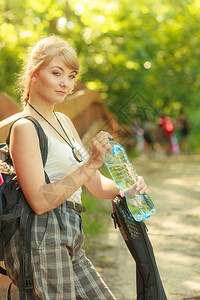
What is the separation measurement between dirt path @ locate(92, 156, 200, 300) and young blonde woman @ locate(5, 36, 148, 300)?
6.12 feet

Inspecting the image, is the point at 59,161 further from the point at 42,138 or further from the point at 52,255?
the point at 52,255

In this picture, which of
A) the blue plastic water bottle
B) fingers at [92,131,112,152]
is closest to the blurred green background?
the blue plastic water bottle

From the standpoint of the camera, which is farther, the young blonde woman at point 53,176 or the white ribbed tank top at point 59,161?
the white ribbed tank top at point 59,161

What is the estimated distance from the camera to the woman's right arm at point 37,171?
5.83 ft

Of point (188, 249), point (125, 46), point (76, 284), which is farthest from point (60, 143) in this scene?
point (125, 46)

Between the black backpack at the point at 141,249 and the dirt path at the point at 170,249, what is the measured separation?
5.15 ft

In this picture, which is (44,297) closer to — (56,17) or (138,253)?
(138,253)

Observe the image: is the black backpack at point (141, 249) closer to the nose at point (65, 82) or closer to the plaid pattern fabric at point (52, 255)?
the plaid pattern fabric at point (52, 255)

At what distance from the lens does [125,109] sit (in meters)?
1.91

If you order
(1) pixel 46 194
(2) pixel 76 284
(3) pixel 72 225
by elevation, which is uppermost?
(1) pixel 46 194

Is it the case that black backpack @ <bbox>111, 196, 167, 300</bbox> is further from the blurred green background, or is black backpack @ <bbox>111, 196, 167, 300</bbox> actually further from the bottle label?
the blurred green background

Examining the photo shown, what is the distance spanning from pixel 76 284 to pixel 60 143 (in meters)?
0.59

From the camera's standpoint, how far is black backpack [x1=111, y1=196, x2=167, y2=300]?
6.91 ft

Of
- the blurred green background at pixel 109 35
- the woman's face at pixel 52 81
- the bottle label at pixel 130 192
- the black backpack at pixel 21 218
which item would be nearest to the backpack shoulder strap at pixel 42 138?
the black backpack at pixel 21 218
